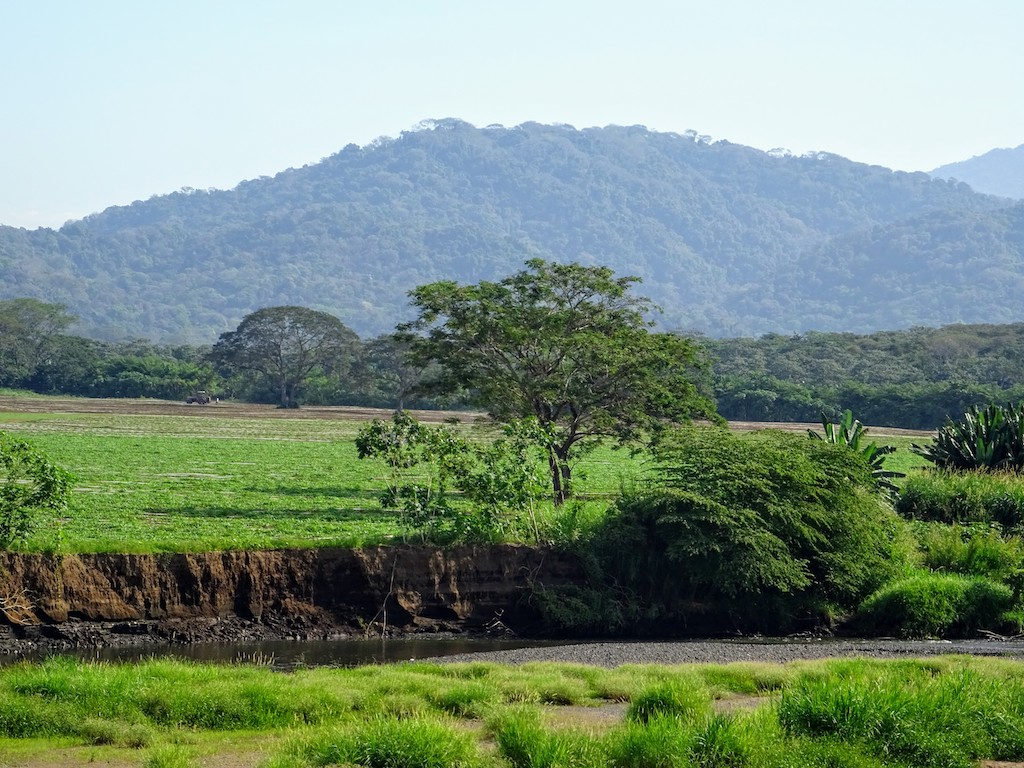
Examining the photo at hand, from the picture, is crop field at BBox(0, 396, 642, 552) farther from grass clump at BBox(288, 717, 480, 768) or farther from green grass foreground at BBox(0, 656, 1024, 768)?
grass clump at BBox(288, 717, 480, 768)

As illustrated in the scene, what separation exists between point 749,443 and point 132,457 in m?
28.8

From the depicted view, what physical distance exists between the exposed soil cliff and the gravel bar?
2.65m

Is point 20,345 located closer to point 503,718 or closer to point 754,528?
point 754,528

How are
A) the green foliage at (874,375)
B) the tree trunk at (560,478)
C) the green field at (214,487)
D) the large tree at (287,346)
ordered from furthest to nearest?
the large tree at (287,346)
the green foliage at (874,375)
the tree trunk at (560,478)
the green field at (214,487)

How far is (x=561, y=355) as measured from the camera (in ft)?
126

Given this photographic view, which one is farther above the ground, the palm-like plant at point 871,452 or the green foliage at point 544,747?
the palm-like plant at point 871,452

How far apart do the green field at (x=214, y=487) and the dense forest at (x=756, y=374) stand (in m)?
41.6

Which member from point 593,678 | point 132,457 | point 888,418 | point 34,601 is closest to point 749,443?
point 593,678

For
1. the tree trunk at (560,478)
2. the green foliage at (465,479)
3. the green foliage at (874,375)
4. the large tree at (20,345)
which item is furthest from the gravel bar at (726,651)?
the large tree at (20,345)

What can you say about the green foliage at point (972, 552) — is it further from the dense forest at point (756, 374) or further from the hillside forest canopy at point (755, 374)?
the dense forest at point (756, 374)

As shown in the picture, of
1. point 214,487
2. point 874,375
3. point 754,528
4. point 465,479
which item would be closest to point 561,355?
point 465,479

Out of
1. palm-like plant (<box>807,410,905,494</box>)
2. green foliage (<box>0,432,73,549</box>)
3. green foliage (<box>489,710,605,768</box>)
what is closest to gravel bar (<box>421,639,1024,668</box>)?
palm-like plant (<box>807,410,905,494</box>)

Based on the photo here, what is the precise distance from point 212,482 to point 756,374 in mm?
83796

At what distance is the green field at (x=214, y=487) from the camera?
26969 millimetres
